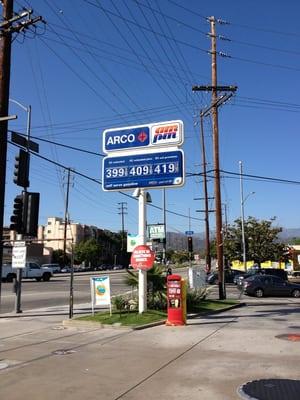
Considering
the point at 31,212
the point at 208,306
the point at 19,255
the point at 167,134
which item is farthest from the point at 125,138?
the point at 208,306

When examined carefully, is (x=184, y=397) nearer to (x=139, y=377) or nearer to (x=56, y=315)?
(x=139, y=377)

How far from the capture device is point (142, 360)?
9.87m

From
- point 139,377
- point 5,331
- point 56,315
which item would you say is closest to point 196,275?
point 56,315

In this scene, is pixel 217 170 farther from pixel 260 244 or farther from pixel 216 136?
pixel 260 244

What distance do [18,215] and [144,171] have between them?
14.8 feet

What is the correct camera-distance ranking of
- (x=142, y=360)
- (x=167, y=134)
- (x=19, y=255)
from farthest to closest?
(x=19, y=255), (x=167, y=134), (x=142, y=360)

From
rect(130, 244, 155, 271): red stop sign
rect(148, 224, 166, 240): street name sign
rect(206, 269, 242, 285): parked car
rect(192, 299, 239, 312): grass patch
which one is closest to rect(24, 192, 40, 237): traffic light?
rect(130, 244, 155, 271): red stop sign

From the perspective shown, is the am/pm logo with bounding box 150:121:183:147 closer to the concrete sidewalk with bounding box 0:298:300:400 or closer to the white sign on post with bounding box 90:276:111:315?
the white sign on post with bounding box 90:276:111:315

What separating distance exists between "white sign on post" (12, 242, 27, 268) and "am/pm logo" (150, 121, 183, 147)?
6.38 metres

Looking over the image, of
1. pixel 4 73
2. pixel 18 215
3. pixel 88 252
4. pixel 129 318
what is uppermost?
pixel 88 252

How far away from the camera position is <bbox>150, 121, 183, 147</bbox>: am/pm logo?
1802cm

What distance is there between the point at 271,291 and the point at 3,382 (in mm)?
26311

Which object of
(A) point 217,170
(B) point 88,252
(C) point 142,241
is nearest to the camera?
(C) point 142,241

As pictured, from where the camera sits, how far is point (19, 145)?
17.1m
